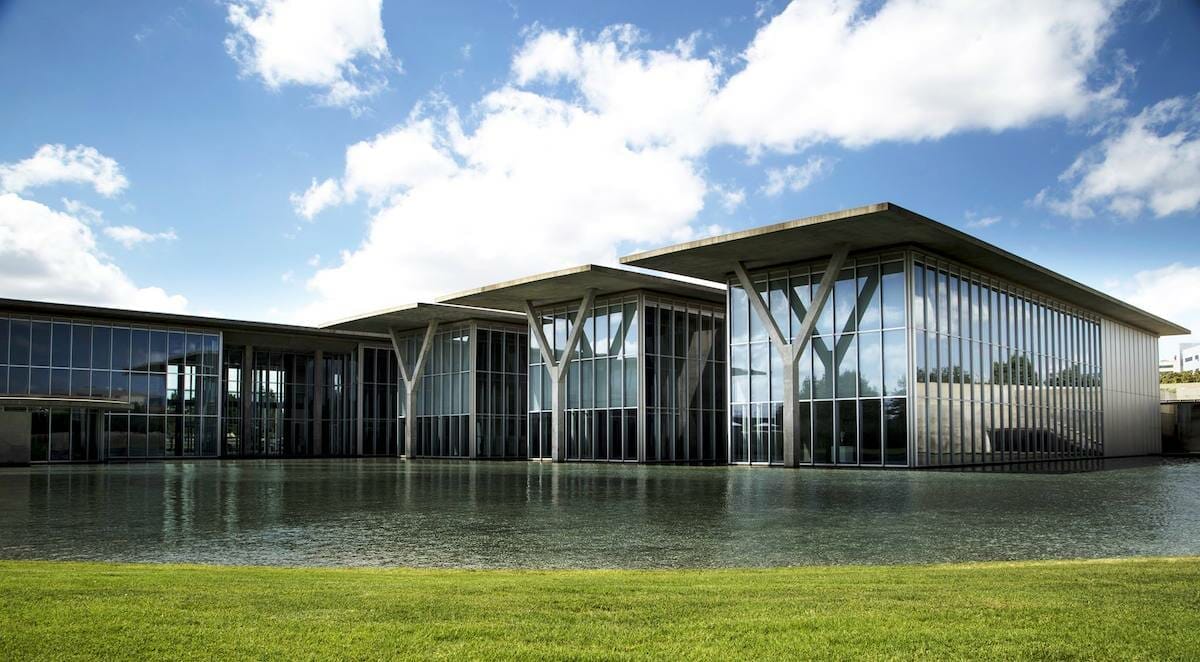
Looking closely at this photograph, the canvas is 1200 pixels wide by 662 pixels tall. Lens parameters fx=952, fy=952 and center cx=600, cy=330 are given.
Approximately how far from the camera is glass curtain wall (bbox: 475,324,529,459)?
57000 millimetres

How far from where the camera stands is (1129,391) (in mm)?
60219

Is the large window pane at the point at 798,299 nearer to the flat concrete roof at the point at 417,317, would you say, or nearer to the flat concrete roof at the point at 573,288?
the flat concrete roof at the point at 573,288

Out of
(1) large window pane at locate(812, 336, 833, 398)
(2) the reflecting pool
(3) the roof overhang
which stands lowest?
(2) the reflecting pool

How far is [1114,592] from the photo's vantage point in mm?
7426

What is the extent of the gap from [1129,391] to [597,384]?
118 ft

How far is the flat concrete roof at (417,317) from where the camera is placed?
53.2 meters

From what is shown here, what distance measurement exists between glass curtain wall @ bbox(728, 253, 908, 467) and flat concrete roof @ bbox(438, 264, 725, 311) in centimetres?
481

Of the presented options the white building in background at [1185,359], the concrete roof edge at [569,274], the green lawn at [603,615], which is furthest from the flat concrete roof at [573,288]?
the white building in background at [1185,359]

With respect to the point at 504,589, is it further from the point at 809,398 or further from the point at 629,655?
the point at 809,398

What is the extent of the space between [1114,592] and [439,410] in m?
53.9

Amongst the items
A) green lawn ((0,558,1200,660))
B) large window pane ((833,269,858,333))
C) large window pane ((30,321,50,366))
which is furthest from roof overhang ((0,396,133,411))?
green lawn ((0,558,1200,660))

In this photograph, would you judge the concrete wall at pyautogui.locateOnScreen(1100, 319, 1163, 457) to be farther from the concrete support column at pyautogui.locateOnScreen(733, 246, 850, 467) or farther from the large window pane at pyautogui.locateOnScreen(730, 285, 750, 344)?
the concrete support column at pyautogui.locateOnScreen(733, 246, 850, 467)

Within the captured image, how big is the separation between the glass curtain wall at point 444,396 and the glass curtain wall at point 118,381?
12512 mm

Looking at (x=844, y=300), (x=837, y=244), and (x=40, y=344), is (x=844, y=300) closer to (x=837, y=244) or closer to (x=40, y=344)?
(x=837, y=244)
